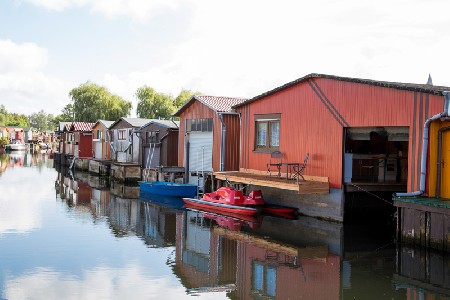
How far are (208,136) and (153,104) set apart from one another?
1729 inches

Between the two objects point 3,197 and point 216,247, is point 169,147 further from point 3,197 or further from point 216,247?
point 216,247

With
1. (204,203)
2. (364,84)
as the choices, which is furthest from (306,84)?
(204,203)

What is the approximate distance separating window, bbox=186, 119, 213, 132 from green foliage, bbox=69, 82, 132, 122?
42.4 metres

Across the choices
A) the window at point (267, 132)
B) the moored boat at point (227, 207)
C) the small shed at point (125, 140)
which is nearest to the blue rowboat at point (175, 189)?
the moored boat at point (227, 207)

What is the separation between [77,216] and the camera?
21531mm

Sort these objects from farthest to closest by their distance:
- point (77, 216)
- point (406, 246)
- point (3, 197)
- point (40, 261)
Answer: point (3, 197), point (77, 216), point (406, 246), point (40, 261)

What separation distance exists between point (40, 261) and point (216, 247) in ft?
16.7

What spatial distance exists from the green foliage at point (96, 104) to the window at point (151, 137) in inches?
1380

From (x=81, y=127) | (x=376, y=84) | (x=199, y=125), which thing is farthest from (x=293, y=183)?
(x=81, y=127)

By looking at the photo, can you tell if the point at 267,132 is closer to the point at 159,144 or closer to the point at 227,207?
the point at 227,207

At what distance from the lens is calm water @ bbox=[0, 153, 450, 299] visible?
11.5 meters

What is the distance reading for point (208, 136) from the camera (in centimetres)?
2817

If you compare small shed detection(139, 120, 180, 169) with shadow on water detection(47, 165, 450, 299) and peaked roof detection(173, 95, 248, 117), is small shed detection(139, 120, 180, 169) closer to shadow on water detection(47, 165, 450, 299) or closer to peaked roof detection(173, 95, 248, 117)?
peaked roof detection(173, 95, 248, 117)

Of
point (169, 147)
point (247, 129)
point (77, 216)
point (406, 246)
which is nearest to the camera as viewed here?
point (406, 246)
